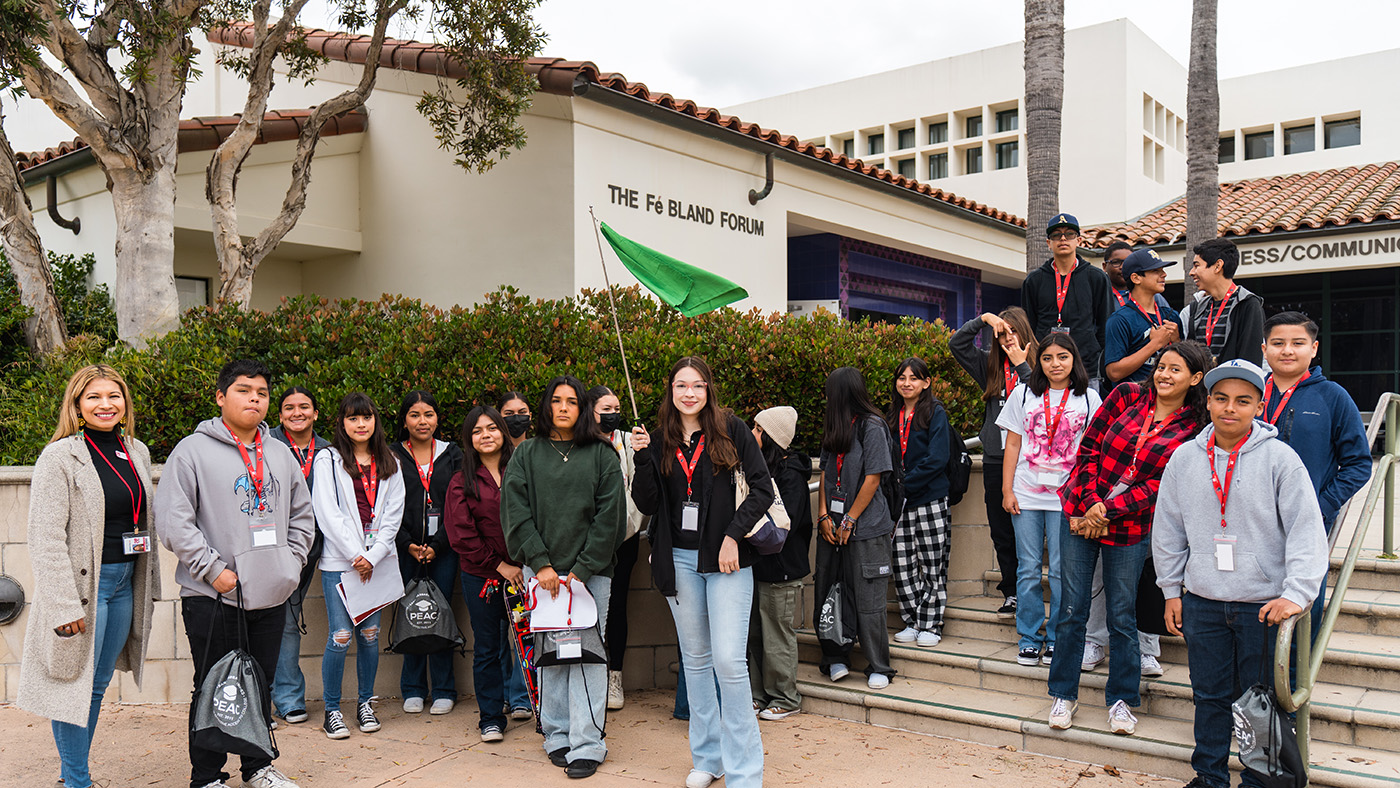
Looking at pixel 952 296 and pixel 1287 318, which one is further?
pixel 952 296

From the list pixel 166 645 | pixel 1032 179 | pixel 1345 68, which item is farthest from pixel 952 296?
pixel 166 645

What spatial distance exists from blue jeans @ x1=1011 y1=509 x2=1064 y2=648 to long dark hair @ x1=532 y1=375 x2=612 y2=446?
2464mm

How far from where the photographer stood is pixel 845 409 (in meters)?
5.88

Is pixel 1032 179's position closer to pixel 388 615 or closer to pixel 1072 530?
pixel 1072 530

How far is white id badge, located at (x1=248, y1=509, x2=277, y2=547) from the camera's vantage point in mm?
4590

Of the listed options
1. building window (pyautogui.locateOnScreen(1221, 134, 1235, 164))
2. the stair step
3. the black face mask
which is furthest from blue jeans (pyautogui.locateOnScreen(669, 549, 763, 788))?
building window (pyautogui.locateOnScreen(1221, 134, 1235, 164))

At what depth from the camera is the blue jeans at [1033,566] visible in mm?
5531

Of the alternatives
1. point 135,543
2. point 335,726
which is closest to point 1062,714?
point 335,726

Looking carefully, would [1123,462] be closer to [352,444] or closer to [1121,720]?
[1121,720]

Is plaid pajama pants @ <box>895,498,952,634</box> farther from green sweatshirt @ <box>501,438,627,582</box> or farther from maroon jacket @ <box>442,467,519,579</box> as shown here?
maroon jacket @ <box>442,467,519,579</box>

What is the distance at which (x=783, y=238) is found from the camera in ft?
38.9

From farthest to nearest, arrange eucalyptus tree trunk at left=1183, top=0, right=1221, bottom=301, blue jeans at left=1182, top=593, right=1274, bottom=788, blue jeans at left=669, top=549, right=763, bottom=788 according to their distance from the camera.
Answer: eucalyptus tree trunk at left=1183, top=0, right=1221, bottom=301 < blue jeans at left=669, top=549, right=763, bottom=788 < blue jeans at left=1182, top=593, right=1274, bottom=788

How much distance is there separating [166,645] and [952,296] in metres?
13.4

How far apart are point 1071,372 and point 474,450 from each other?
340 centimetres
